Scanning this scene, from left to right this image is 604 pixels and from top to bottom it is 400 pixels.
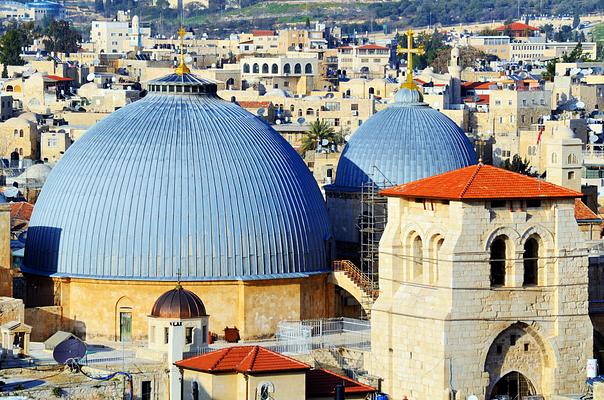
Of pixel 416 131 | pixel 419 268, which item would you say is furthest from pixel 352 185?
pixel 419 268

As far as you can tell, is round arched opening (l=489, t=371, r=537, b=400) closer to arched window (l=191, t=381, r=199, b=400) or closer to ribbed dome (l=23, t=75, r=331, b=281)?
arched window (l=191, t=381, r=199, b=400)

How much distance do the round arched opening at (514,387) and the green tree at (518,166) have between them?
52266 mm

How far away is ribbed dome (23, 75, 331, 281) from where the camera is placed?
6325cm

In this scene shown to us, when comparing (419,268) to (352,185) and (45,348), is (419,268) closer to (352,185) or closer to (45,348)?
(45,348)

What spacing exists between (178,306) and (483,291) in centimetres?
731

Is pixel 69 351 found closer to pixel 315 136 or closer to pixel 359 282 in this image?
pixel 359 282

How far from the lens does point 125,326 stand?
62.7 meters

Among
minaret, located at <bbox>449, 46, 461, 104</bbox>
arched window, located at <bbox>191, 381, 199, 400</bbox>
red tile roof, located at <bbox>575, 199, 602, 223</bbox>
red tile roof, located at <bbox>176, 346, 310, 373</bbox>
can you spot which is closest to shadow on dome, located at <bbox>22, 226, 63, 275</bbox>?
red tile roof, located at <bbox>176, 346, 310, 373</bbox>

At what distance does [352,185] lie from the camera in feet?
238

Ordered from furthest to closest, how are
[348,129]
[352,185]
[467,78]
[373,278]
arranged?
[467,78]
[348,129]
[352,185]
[373,278]

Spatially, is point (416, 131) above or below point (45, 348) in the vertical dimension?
above

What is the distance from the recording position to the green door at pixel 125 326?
205 feet

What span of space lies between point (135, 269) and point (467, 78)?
11713cm

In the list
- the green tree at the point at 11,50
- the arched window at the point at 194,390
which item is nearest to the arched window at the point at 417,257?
the arched window at the point at 194,390
